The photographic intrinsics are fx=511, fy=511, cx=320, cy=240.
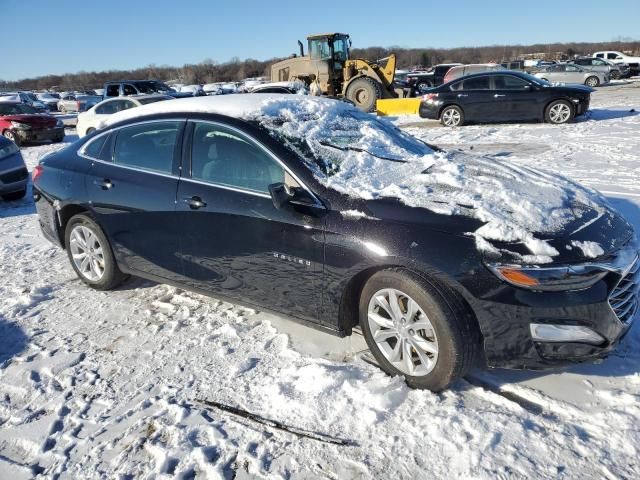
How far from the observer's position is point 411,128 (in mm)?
14758

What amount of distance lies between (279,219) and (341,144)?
0.83m

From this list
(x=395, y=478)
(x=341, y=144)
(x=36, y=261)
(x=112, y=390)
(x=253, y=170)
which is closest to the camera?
(x=395, y=478)

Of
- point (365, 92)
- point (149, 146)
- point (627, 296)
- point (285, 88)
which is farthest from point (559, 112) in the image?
point (149, 146)

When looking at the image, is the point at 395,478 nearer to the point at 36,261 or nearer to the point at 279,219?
the point at 279,219

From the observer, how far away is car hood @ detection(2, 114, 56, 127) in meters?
15.9

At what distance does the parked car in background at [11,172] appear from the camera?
802 cm

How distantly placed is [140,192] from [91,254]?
3.27 feet

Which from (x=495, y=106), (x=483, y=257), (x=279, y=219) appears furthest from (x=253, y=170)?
(x=495, y=106)

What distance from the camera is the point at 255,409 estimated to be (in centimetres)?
284

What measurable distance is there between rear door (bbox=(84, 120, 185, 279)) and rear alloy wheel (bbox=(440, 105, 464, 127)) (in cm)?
1180

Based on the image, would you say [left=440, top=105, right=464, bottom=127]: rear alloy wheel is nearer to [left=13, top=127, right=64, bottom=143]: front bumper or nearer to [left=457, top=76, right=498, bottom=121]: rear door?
[left=457, top=76, right=498, bottom=121]: rear door

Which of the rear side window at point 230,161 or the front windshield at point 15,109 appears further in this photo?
the front windshield at point 15,109

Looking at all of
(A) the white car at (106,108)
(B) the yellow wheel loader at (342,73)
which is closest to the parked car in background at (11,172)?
(A) the white car at (106,108)

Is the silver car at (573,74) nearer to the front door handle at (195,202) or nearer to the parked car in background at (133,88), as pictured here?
the parked car in background at (133,88)
